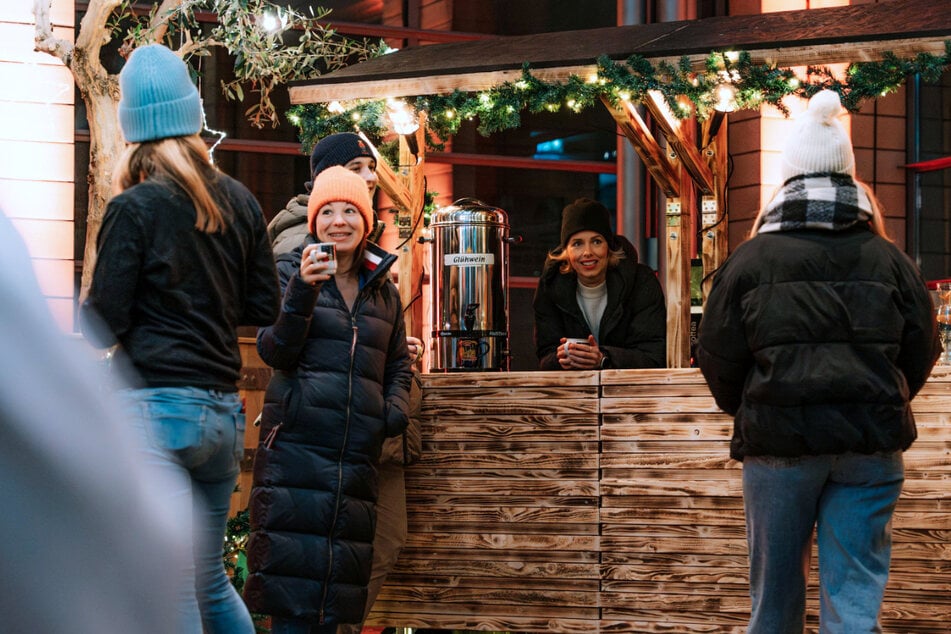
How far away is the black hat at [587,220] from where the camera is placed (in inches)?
262

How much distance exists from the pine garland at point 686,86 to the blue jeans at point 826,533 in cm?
227

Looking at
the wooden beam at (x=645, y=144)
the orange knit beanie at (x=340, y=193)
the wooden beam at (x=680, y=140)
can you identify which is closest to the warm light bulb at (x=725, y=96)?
the wooden beam at (x=680, y=140)

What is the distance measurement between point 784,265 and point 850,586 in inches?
36.6

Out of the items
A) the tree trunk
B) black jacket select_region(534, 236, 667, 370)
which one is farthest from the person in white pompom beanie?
the tree trunk

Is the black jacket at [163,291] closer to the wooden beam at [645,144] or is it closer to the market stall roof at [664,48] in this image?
the market stall roof at [664,48]

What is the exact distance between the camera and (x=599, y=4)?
34.6 ft

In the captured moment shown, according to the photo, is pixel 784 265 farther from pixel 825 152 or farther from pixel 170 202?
pixel 170 202

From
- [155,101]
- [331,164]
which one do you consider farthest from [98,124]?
[155,101]

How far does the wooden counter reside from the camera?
5.67 meters

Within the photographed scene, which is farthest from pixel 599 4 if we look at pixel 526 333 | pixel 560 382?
pixel 560 382

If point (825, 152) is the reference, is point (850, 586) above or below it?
below

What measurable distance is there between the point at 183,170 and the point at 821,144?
185cm

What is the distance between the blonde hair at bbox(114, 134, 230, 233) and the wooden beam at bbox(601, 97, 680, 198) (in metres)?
2.73

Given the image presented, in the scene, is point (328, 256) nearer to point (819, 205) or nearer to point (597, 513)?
point (819, 205)
